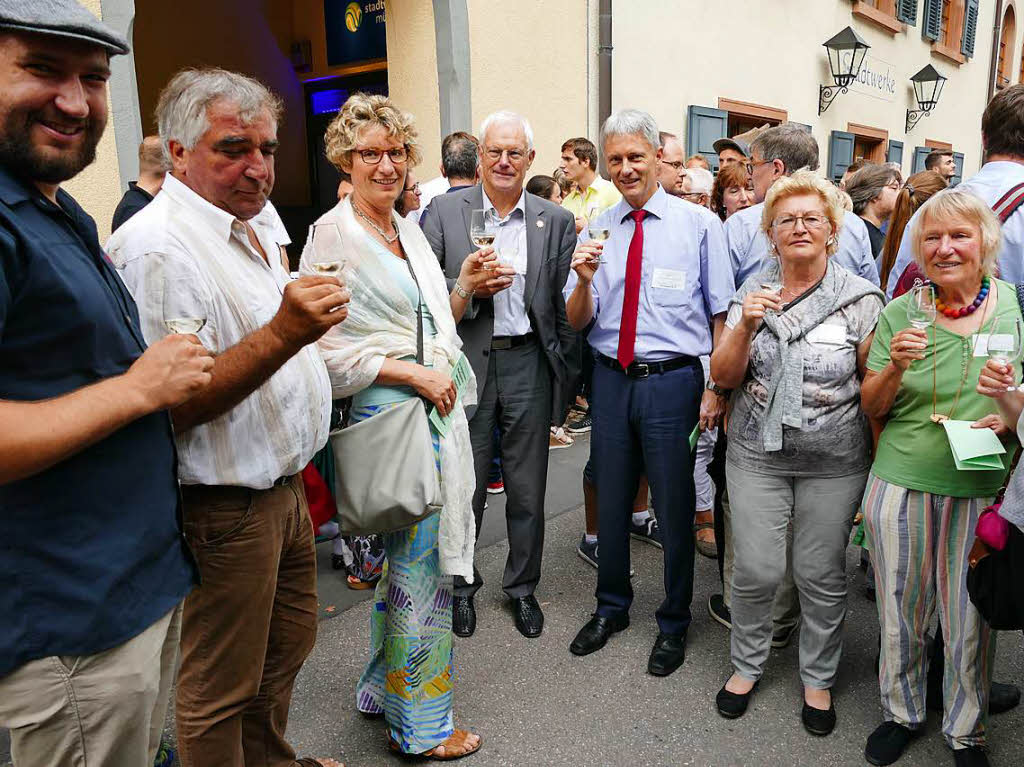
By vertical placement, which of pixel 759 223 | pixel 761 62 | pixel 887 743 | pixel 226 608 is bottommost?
pixel 887 743

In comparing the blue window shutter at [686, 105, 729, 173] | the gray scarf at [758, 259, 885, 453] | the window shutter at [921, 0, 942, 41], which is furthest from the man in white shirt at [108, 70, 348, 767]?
the window shutter at [921, 0, 942, 41]

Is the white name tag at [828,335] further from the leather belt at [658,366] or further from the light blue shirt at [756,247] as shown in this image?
the light blue shirt at [756,247]

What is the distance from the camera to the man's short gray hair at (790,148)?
13.7ft

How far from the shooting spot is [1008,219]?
2934 mm

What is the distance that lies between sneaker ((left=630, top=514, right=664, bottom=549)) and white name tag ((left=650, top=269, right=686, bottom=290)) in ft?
5.77

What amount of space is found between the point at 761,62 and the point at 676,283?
895 centimetres

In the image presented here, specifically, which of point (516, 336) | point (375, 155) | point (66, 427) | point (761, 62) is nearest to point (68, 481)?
point (66, 427)

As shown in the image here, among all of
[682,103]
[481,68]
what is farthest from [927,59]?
[481,68]

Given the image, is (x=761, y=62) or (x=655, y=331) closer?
(x=655, y=331)

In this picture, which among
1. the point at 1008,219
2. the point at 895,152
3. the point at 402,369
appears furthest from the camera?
the point at 895,152

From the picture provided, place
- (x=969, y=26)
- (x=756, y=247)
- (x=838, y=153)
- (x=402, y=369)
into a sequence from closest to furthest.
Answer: (x=402, y=369), (x=756, y=247), (x=838, y=153), (x=969, y=26)

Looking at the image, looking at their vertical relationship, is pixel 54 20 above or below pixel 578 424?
above

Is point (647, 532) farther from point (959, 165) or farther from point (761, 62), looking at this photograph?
point (959, 165)

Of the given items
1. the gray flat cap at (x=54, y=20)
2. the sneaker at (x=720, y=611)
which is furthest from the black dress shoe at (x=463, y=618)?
the gray flat cap at (x=54, y=20)
